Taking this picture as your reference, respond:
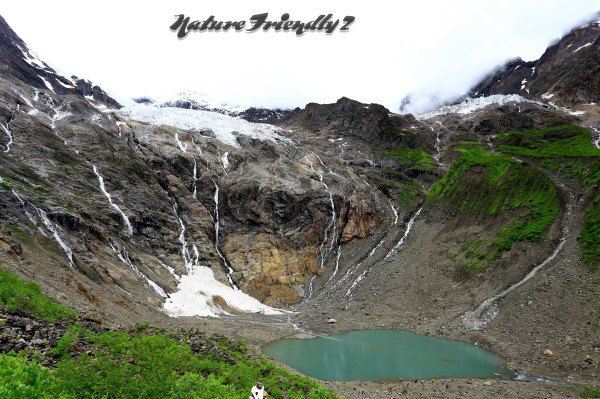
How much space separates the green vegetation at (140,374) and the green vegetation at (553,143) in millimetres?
76796

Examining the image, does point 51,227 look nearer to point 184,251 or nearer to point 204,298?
point 204,298

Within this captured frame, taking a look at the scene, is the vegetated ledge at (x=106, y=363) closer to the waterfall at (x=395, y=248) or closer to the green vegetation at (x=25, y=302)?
the green vegetation at (x=25, y=302)

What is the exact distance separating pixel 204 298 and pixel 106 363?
3908 centimetres

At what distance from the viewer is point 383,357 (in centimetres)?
3622

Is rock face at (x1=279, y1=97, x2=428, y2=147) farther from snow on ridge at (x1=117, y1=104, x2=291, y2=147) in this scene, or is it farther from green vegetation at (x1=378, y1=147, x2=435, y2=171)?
snow on ridge at (x1=117, y1=104, x2=291, y2=147)

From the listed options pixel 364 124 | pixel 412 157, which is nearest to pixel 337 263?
pixel 412 157

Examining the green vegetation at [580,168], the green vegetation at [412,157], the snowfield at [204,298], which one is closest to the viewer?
the snowfield at [204,298]

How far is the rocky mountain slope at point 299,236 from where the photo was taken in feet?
125

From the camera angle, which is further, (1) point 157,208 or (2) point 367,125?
(2) point 367,125

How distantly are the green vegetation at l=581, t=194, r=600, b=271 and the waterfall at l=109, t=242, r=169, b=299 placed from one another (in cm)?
4974

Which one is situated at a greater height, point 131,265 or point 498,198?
point 498,198

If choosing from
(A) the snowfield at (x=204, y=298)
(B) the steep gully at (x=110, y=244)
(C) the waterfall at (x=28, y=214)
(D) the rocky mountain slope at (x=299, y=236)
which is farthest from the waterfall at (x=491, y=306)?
(C) the waterfall at (x=28, y=214)

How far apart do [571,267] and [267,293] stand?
40.7m

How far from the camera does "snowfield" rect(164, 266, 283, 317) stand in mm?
48031
